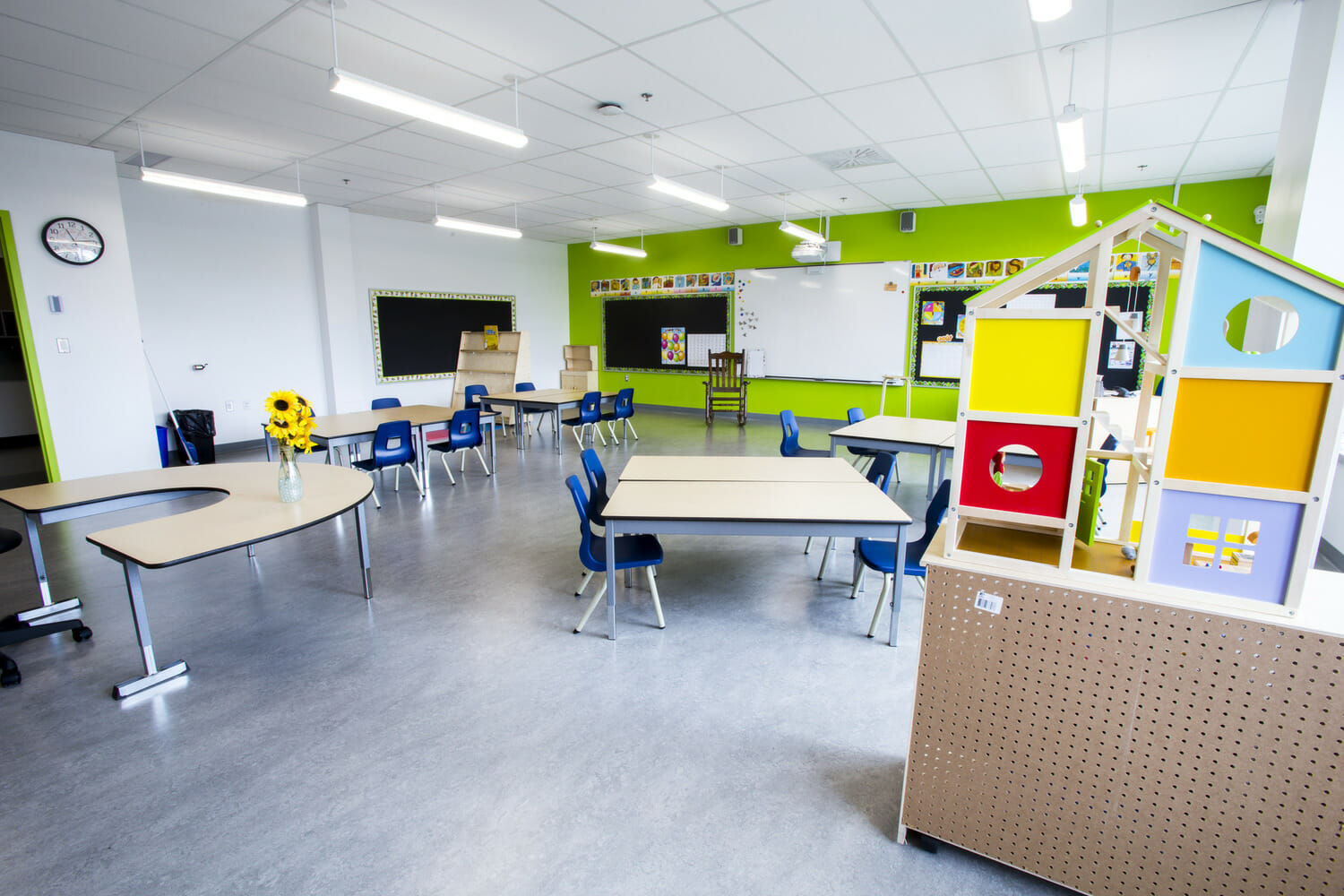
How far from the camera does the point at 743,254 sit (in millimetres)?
9797

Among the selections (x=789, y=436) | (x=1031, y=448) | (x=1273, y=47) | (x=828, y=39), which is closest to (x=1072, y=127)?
(x=1273, y=47)

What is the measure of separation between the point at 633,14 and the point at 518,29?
69cm

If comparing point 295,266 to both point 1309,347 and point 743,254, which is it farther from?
point 1309,347

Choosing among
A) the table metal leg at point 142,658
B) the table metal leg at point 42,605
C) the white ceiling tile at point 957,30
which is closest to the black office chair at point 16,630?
the table metal leg at point 42,605

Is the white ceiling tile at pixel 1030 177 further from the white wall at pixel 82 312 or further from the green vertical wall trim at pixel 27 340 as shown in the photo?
the green vertical wall trim at pixel 27 340

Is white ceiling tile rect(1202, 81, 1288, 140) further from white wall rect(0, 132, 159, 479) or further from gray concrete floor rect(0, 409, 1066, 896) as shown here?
white wall rect(0, 132, 159, 479)

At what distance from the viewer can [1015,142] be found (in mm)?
5277

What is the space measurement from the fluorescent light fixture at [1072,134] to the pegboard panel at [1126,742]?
3714 millimetres

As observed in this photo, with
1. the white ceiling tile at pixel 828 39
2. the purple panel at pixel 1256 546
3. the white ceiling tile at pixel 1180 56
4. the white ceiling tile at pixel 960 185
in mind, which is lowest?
the purple panel at pixel 1256 546

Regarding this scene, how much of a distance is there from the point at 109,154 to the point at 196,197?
63.6 inches

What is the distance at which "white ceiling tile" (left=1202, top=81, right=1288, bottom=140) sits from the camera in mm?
4090

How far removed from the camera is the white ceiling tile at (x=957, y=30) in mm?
3129

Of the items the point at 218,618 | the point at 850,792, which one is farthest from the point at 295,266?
the point at 850,792

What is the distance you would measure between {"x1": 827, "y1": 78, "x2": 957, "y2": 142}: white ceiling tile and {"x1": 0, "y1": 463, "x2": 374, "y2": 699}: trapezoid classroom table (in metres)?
4.32
